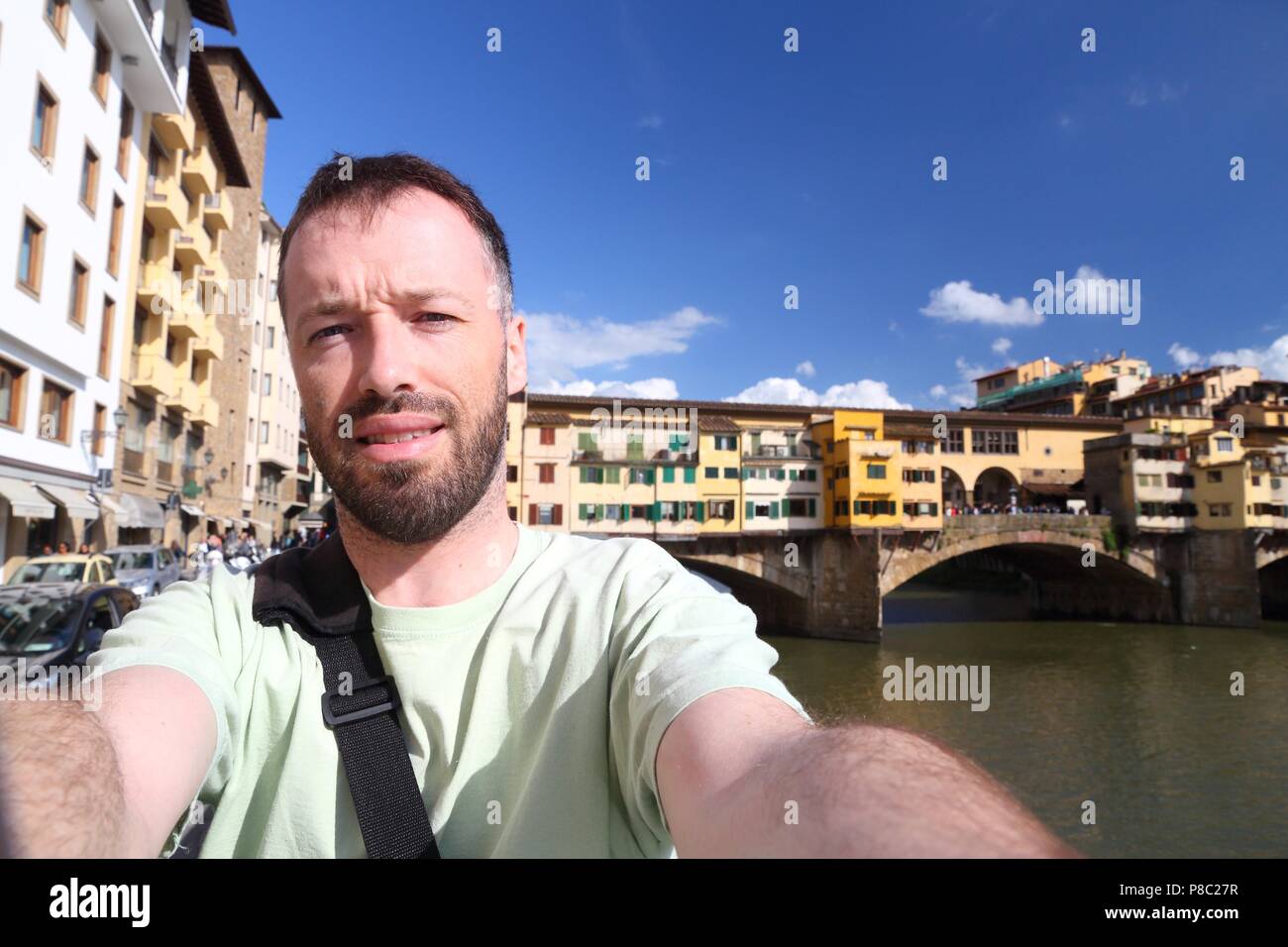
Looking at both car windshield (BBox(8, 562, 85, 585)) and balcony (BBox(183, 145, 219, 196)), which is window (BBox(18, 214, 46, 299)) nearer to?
car windshield (BBox(8, 562, 85, 585))

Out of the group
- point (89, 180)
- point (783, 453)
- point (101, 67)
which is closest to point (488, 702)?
point (89, 180)

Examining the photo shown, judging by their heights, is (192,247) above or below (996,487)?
above

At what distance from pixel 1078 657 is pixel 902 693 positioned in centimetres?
1165

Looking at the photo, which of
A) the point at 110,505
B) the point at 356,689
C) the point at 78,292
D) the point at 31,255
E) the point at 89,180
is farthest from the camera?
the point at 110,505

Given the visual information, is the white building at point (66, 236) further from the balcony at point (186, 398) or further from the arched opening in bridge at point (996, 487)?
the arched opening in bridge at point (996, 487)

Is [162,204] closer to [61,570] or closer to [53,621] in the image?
[61,570]

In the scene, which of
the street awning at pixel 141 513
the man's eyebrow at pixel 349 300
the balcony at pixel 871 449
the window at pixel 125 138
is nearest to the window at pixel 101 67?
the window at pixel 125 138

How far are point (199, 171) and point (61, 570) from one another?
1801cm

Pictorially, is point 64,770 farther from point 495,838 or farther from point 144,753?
point 495,838

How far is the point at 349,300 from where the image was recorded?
171 cm

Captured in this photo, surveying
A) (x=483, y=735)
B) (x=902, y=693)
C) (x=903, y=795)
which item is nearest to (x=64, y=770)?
(x=483, y=735)

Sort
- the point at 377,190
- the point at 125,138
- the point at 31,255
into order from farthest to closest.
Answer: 1. the point at 125,138
2. the point at 31,255
3. the point at 377,190

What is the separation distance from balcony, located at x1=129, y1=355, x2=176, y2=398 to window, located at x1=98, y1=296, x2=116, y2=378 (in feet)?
4.99

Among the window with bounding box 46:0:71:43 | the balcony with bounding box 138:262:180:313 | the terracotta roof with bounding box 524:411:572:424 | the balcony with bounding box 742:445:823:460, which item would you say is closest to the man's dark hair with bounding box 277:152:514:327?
the window with bounding box 46:0:71:43
